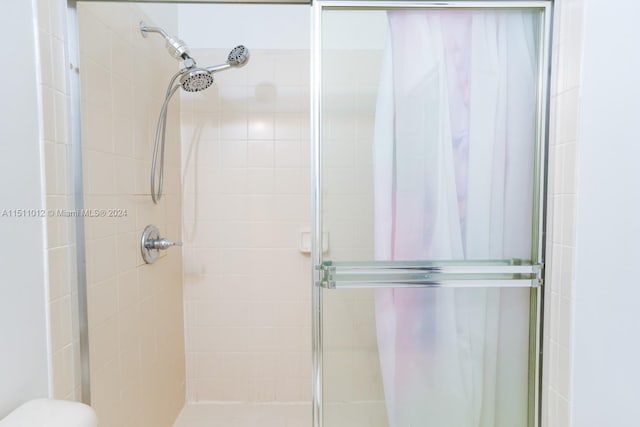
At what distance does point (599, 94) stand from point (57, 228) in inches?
55.3

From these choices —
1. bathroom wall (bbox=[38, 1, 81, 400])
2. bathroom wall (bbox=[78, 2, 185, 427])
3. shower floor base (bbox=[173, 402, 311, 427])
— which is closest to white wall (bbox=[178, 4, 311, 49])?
bathroom wall (bbox=[78, 2, 185, 427])

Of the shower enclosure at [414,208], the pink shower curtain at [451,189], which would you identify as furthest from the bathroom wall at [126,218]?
the pink shower curtain at [451,189]

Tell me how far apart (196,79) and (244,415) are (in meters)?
1.65

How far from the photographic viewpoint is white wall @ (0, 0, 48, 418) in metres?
0.70

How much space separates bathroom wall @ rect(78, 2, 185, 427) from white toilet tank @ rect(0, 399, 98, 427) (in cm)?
35

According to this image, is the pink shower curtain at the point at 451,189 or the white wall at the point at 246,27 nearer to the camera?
the pink shower curtain at the point at 451,189

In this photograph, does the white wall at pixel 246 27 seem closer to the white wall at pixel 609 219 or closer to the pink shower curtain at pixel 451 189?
the pink shower curtain at pixel 451 189

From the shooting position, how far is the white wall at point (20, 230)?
27.6 inches

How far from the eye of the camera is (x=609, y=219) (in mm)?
799

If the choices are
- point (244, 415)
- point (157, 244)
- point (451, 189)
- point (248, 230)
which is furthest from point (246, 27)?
point (244, 415)

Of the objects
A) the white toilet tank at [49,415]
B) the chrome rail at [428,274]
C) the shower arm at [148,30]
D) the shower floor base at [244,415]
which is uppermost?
the shower arm at [148,30]

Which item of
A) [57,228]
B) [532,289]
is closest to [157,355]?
[57,228]

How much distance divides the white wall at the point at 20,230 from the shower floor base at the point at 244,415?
3.53ft

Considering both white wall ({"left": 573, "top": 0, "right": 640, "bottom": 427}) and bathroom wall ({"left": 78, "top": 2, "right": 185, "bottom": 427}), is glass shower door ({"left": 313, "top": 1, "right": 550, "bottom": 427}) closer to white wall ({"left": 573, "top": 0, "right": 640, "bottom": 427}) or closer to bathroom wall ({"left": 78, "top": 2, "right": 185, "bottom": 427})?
white wall ({"left": 573, "top": 0, "right": 640, "bottom": 427})
